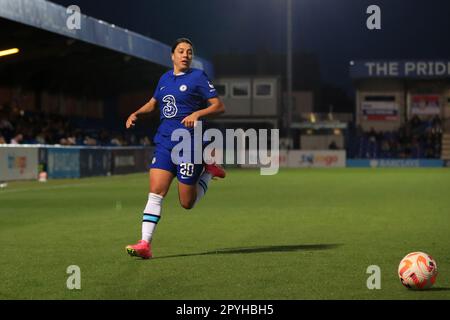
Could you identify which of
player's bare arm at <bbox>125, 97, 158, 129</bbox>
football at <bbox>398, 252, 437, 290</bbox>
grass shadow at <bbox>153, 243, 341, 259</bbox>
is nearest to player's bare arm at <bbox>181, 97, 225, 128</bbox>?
player's bare arm at <bbox>125, 97, 158, 129</bbox>

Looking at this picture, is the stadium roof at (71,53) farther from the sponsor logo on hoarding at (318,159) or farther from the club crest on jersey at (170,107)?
the club crest on jersey at (170,107)

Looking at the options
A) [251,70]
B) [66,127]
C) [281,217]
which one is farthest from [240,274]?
[251,70]

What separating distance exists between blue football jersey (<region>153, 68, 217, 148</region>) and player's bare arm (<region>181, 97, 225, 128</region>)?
Result: 0.30 ft

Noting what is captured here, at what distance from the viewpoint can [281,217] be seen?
607 inches

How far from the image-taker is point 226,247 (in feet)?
34.9

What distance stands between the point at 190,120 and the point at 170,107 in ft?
1.80

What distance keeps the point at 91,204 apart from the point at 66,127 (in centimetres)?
2236

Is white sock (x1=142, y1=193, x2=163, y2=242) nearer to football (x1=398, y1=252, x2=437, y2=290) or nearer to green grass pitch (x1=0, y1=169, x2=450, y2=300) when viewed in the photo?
green grass pitch (x1=0, y1=169, x2=450, y2=300)

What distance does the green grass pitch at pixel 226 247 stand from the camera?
7.33 metres

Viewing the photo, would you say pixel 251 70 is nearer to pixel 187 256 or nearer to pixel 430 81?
pixel 430 81

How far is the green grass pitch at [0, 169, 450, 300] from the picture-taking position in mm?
7332

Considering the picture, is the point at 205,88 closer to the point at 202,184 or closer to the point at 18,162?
the point at 202,184

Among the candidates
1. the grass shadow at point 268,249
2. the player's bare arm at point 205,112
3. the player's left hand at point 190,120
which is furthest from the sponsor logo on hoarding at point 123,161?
the player's left hand at point 190,120

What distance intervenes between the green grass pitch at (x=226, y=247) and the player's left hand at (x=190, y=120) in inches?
59.1
